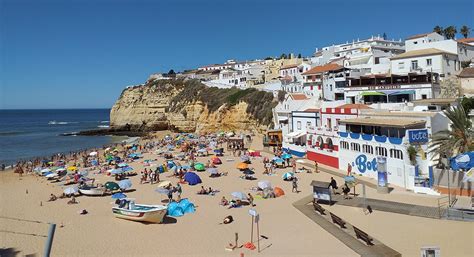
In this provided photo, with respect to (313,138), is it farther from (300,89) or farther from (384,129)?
(300,89)

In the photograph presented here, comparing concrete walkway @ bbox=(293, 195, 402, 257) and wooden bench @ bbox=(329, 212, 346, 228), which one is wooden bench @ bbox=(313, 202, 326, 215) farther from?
wooden bench @ bbox=(329, 212, 346, 228)

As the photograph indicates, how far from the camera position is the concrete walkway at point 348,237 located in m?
12.3

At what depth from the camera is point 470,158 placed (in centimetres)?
1738

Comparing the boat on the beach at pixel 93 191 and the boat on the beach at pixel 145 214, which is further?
the boat on the beach at pixel 93 191

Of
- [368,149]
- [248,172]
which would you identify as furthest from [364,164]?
[248,172]

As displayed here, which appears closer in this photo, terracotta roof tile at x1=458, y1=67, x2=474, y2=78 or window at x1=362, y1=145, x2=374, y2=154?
window at x1=362, y1=145, x2=374, y2=154

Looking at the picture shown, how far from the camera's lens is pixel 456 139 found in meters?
Result: 19.2

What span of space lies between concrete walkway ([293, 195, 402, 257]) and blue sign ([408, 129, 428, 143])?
7.29 meters

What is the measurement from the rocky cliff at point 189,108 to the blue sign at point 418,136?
3168cm

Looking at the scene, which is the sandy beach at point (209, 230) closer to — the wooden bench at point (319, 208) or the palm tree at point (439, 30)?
the wooden bench at point (319, 208)

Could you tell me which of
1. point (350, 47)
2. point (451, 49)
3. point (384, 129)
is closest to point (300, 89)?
point (350, 47)

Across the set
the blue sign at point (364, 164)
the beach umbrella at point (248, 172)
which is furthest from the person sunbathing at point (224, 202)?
the blue sign at point (364, 164)

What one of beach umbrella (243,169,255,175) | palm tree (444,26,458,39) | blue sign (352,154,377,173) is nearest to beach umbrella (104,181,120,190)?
beach umbrella (243,169,255,175)

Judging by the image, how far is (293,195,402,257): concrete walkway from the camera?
12.3 metres
